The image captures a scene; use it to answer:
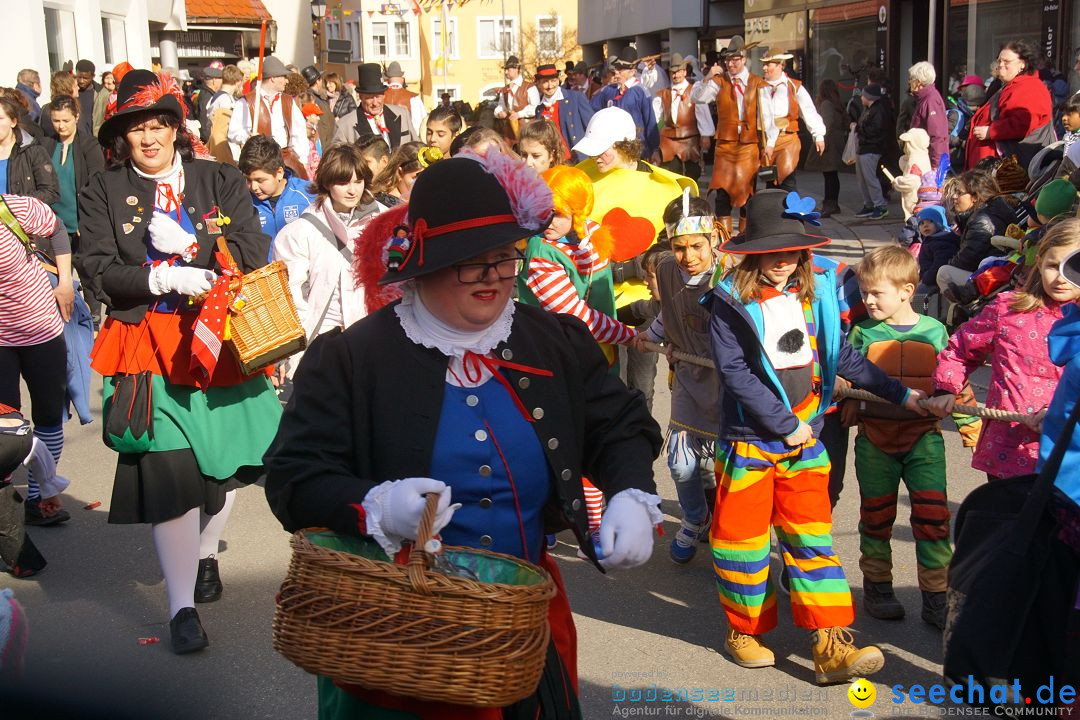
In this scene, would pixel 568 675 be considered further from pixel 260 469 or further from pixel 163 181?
pixel 163 181

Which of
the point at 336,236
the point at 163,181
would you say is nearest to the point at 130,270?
the point at 163,181

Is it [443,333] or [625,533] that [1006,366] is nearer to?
[625,533]

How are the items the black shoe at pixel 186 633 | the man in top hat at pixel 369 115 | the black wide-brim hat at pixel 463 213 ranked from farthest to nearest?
1. the man in top hat at pixel 369 115
2. the black shoe at pixel 186 633
3. the black wide-brim hat at pixel 463 213

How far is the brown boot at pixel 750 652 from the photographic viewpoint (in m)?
4.31

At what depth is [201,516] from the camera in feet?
16.6

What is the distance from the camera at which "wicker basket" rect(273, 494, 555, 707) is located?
2193 mm

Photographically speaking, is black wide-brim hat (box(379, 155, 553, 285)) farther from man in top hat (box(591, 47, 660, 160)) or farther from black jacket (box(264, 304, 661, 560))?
man in top hat (box(591, 47, 660, 160))

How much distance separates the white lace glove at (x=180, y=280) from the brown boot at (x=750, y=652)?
2.27 metres

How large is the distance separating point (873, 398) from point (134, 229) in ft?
9.05

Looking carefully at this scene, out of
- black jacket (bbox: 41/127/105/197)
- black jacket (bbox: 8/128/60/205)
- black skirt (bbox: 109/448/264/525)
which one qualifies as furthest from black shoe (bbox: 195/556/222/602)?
black jacket (bbox: 41/127/105/197)

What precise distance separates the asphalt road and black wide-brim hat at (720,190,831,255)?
4.95 feet

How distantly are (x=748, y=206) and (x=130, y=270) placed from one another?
222 centimetres

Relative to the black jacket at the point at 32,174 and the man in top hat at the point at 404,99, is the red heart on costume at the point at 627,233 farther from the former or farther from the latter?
the man in top hat at the point at 404,99

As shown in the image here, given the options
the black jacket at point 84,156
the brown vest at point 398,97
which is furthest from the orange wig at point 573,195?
the brown vest at point 398,97
